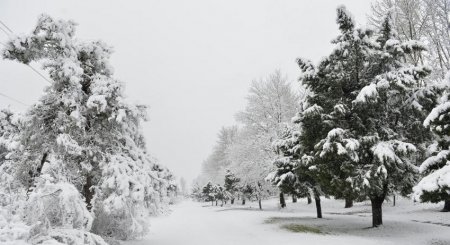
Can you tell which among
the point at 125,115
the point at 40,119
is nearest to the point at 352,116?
the point at 125,115

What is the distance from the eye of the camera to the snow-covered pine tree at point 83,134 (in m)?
9.90

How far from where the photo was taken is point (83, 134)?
421 inches

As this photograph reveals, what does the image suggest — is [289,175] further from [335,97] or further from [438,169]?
[438,169]

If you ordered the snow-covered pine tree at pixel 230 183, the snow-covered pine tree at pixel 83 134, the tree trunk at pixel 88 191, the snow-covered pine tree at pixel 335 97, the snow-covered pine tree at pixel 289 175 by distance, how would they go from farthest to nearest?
the snow-covered pine tree at pixel 230 183, the snow-covered pine tree at pixel 289 175, the snow-covered pine tree at pixel 335 97, the tree trunk at pixel 88 191, the snow-covered pine tree at pixel 83 134

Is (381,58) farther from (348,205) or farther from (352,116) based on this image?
(348,205)

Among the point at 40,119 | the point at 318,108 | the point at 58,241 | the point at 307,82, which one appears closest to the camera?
the point at 58,241

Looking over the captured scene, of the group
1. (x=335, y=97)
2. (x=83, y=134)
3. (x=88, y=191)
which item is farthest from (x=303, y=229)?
(x=83, y=134)

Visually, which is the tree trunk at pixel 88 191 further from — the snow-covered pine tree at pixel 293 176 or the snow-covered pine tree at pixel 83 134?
the snow-covered pine tree at pixel 293 176

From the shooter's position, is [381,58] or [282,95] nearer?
[381,58]

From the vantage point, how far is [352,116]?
47.2 ft

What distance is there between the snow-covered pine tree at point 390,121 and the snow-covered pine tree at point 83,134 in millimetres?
7896

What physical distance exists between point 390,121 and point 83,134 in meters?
11.9

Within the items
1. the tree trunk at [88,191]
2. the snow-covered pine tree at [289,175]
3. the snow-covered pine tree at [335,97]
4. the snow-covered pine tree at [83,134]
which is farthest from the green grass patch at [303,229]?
the tree trunk at [88,191]

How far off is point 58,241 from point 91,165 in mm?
2929
